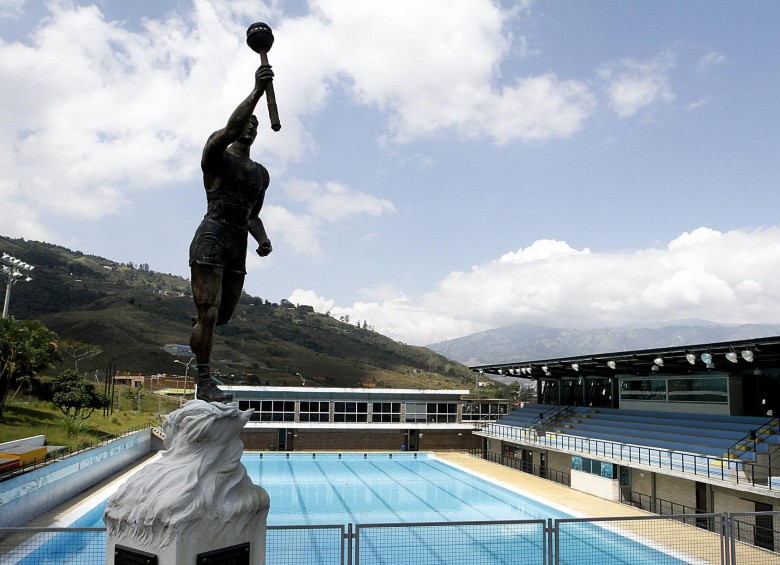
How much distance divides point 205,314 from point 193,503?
1586mm

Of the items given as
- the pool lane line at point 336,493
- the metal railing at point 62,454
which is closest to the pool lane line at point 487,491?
the pool lane line at point 336,493

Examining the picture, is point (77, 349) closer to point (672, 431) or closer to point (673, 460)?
point (672, 431)

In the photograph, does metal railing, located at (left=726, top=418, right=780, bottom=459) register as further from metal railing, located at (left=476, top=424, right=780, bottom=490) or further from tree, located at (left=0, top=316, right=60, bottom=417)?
tree, located at (left=0, top=316, right=60, bottom=417)

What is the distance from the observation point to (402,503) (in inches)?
808

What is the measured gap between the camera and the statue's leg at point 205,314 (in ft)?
17.2

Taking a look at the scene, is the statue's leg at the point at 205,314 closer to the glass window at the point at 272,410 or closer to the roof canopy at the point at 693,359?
the roof canopy at the point at 693,359

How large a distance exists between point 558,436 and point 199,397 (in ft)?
69.9

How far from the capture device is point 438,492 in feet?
74.7

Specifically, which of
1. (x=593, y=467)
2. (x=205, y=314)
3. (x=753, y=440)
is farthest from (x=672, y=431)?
(x=205, y=314)

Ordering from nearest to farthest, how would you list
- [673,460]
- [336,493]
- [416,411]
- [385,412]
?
[673,460]
[336,493]
[385,412]
[416,411]

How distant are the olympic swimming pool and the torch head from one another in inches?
218

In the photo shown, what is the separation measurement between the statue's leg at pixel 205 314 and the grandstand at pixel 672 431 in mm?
13496

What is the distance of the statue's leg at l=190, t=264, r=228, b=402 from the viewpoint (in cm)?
525

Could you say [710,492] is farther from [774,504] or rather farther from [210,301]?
[210,301]
